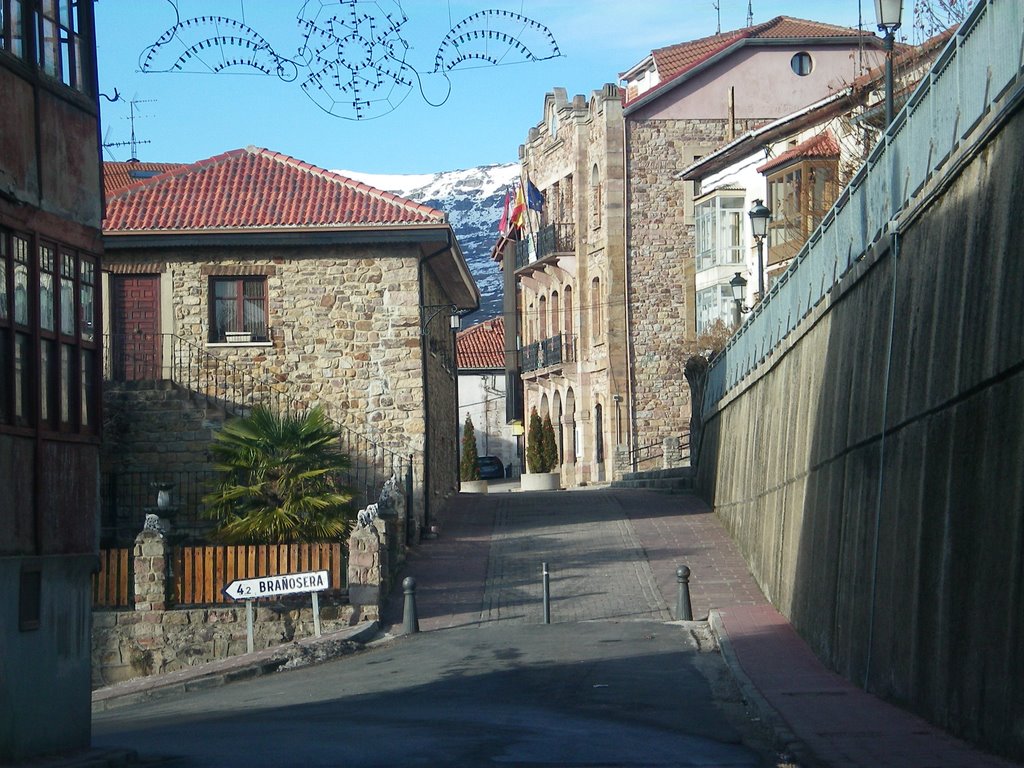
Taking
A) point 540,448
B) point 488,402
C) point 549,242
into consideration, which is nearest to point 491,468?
point 488,402

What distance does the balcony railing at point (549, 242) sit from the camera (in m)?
58.4

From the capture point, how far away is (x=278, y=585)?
20.1 m

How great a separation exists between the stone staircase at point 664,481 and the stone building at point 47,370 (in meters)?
25.1

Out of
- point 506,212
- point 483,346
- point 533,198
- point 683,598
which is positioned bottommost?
point 683,598

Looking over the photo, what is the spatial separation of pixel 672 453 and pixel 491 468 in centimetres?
2340

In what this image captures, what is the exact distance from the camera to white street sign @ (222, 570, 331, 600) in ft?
65.0

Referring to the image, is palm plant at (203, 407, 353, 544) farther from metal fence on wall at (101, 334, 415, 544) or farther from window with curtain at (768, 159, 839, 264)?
window with curtain at (768, 159, 839, 264)

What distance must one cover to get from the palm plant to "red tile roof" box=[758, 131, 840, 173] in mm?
Answer: 18772

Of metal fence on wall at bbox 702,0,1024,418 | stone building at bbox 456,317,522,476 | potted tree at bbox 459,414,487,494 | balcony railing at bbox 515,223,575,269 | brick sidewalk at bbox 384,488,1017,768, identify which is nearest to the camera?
metal fence on wall at bbox 702,0,1024,418

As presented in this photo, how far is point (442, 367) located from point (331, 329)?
7346 millimetres

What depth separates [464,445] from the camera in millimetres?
62281

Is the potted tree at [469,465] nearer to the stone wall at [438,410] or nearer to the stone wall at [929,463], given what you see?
the stone wall at [438,410]

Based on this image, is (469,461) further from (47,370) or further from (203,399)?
(47,370)

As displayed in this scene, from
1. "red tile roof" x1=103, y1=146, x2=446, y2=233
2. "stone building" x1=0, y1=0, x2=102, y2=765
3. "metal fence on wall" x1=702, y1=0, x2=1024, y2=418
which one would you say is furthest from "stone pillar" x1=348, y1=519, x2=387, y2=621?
"red tile roof" x1=103, y1=146, x2=446, y2=233
